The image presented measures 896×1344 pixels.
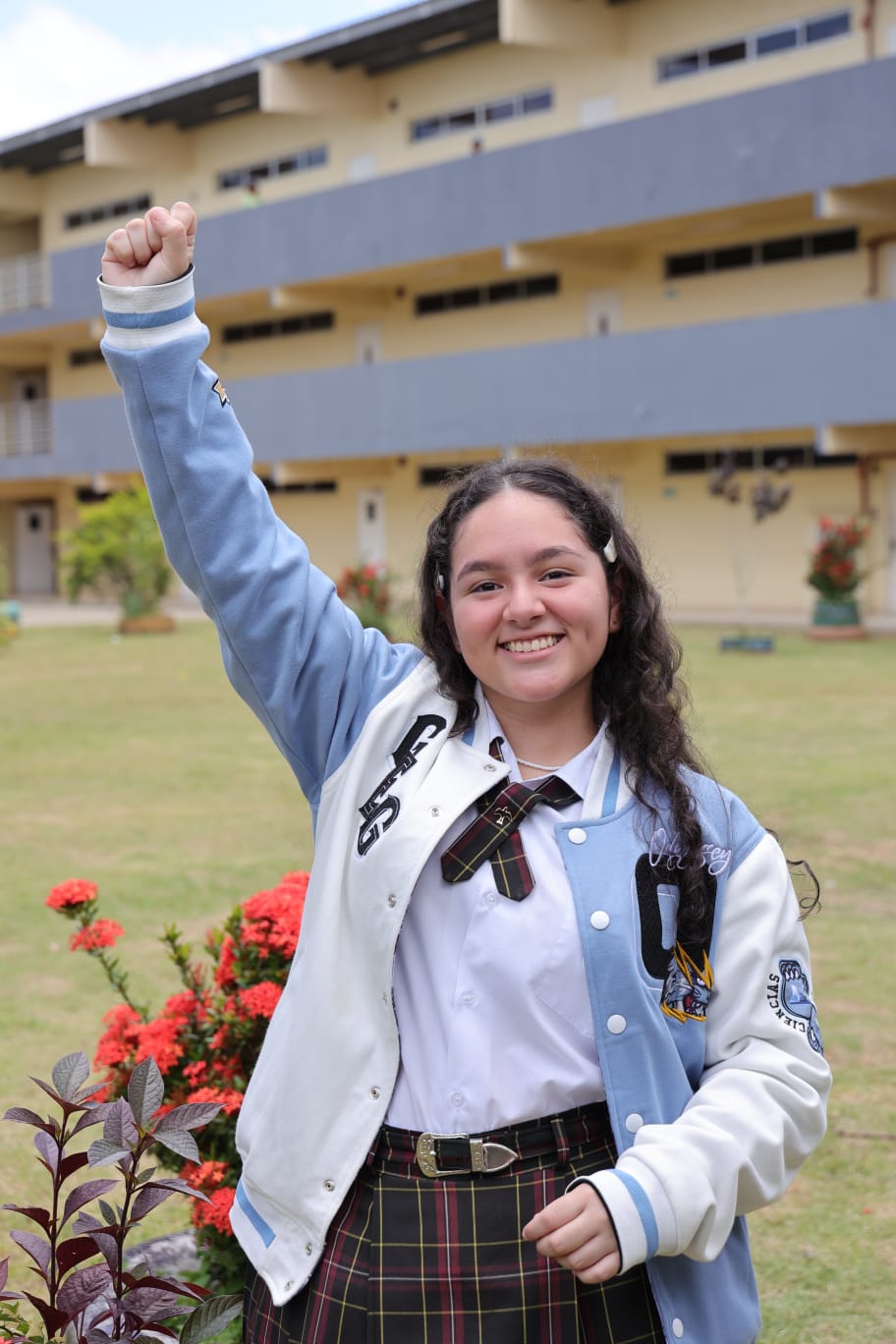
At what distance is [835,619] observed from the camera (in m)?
18.5

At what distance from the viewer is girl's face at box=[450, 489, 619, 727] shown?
1.96 metres

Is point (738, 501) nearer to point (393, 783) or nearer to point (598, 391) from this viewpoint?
point (598, 391)

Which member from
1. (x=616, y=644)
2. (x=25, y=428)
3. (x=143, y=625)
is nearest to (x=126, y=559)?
(x=143, y=625)

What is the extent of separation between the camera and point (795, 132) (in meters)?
18.8

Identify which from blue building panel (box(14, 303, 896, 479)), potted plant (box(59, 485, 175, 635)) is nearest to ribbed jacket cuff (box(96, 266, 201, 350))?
blue building panel (box(14, 303, 896, 479))

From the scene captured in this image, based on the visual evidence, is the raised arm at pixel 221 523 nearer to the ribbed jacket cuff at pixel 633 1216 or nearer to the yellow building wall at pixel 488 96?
the ribbed jacket cuff at pixel 633 1216

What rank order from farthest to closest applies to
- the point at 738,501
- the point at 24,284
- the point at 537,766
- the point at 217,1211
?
1. the point at 24,284
2. the point at 738,501
3. the point at 217,1211
4. the point at 537,766

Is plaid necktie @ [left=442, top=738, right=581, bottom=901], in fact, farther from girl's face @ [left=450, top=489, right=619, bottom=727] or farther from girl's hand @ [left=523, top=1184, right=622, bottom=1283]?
girl's hand @ [left=523, top=1184, right=622, bottom=1283]

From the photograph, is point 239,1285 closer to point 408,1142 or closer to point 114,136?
point 408,1142

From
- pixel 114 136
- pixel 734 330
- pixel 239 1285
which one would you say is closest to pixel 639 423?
pixel 734 330

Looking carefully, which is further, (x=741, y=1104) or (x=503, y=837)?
(x=503, y=837)

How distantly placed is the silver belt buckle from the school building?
15.4 meters

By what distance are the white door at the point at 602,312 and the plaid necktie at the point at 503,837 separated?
22.1 metres

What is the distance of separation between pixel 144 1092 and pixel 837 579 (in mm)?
17468
